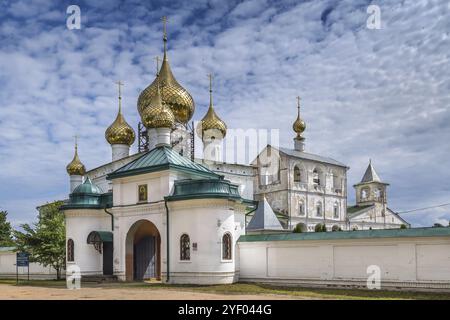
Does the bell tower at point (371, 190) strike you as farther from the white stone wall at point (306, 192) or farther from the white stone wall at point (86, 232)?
the white stone wall at point (86, 232)

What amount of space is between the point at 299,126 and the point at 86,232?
29622 mm

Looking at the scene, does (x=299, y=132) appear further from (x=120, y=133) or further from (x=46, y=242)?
(x=46, y=242)

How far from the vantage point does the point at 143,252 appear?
24891mm

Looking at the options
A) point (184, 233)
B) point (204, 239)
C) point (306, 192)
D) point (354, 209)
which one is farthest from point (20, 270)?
point (354, 209)

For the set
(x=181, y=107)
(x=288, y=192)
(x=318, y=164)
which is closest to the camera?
(x=181, y=107)

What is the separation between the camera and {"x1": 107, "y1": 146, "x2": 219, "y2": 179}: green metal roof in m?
22.8

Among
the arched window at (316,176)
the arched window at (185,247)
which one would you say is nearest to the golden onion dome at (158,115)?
the arched window at (185,247)

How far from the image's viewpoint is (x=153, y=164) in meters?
23.3

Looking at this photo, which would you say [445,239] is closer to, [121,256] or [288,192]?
[121,256]

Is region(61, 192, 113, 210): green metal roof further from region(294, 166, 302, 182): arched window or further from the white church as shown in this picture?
region(294, 166, 302, 182): arched window

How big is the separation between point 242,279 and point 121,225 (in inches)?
242

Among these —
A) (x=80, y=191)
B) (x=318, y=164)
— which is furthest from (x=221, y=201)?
(x=318, y=164)

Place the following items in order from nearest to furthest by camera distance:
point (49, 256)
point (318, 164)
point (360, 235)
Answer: point (360, 235)
point (49, 256)
point (318, 164)

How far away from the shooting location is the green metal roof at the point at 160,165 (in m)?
22.8
